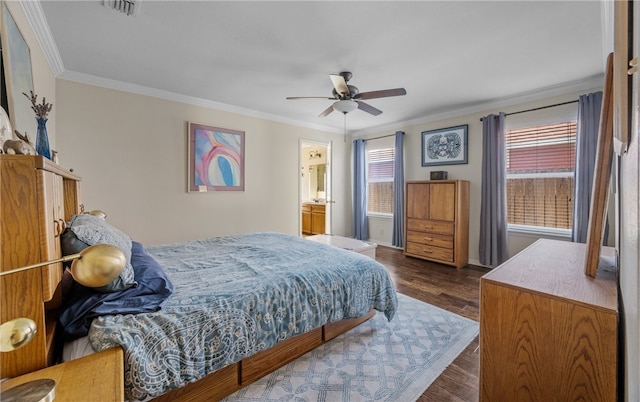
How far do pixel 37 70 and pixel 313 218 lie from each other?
511cm

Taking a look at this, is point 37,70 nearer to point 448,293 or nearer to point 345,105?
point 345,105

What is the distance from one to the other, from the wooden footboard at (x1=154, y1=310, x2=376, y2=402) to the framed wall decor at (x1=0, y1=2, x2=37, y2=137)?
5.10 ft

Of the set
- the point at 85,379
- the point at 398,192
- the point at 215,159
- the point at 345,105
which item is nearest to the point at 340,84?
the point at 345,105

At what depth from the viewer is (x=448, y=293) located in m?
3.00

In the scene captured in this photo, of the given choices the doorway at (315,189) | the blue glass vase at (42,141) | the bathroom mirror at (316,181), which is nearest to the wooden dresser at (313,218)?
the doorway at (315,189)

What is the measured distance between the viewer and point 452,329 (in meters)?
2.23

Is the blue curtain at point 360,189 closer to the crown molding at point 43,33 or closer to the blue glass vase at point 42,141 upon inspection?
the crown molding at point 43,33

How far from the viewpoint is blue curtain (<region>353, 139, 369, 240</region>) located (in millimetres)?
5527

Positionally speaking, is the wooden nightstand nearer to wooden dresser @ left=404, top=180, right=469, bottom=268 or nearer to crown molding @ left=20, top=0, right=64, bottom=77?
crown molding @ left=20, top=0, right=64, bottom=77

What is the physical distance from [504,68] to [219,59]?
2.99 meters

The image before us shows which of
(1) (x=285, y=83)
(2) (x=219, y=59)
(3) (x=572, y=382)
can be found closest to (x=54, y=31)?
(2) (x=219, y=59)

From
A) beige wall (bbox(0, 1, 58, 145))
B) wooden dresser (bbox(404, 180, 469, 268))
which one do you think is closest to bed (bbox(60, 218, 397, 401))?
beige wall (bbox(0, 1, 58, 145))

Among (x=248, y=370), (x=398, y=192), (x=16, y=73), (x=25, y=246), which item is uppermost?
(x=16, y=73)

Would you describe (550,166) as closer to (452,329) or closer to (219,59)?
(452,329)
